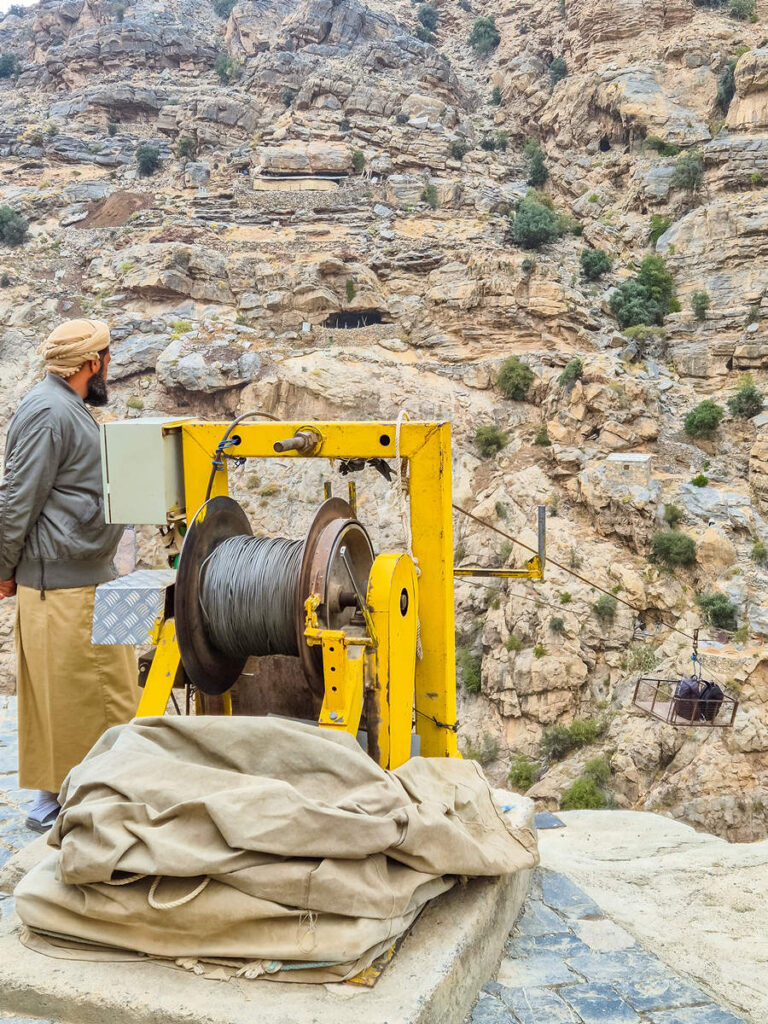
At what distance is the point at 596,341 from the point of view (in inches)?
936

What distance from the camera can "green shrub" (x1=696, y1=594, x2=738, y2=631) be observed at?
16.1m

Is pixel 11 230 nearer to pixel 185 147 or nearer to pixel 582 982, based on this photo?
pixel 185 147

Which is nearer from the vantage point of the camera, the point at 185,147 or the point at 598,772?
the point at 598,772

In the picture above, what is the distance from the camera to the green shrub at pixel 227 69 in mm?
44994

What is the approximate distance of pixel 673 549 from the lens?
56.1ft

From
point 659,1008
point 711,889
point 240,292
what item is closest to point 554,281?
point 240,292

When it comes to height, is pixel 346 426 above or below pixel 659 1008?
above

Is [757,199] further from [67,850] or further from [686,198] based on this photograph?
[67,850]

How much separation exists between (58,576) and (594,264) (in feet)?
86.6

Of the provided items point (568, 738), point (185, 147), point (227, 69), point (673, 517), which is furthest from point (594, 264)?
point (227, 69)

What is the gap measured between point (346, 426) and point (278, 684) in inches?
52.3

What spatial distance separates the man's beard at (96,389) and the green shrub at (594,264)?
84.1 feet

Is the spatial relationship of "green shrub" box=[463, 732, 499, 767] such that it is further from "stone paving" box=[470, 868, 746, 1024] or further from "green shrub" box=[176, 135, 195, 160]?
"green shrub" box=[176, 135, 195, 160]

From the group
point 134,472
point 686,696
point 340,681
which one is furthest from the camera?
point 686,696
